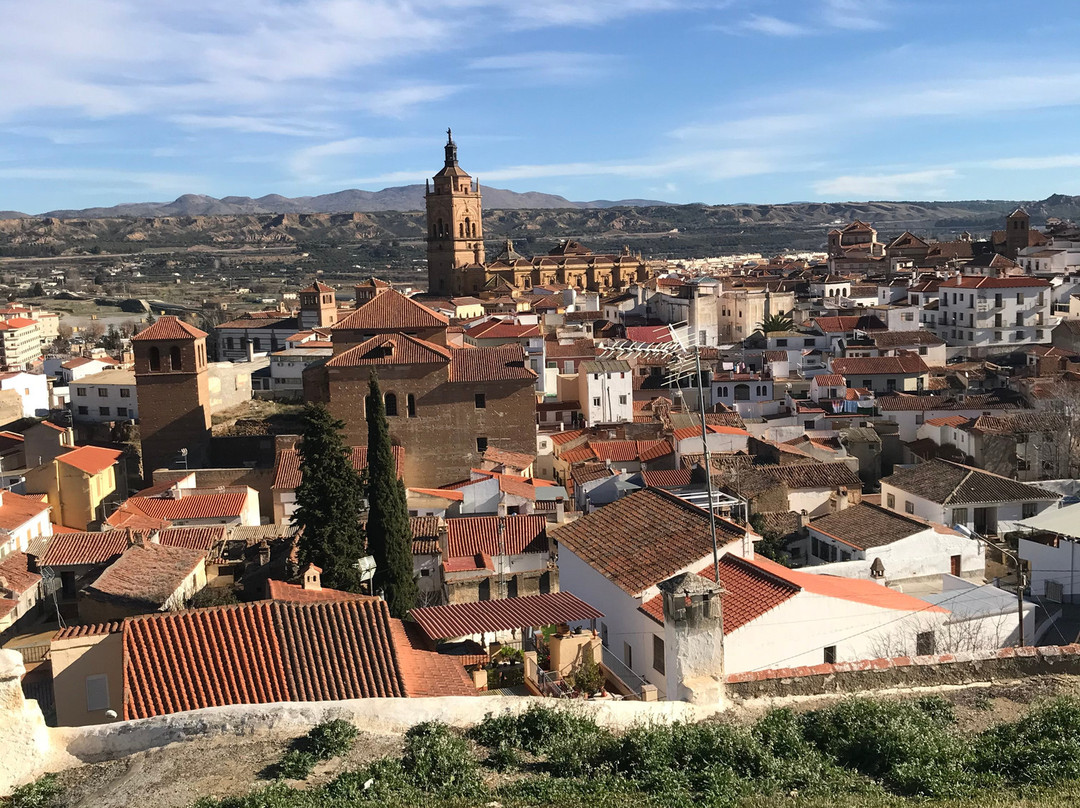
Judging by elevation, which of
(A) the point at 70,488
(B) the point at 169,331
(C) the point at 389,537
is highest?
(B) the point at 169,331

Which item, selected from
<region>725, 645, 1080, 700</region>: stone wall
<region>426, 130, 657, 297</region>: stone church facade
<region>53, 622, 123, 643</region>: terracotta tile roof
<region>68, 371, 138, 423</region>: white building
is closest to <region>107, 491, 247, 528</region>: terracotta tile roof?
<region>68, 371, 138, 423</region>: white building

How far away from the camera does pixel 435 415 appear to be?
30.8 meters

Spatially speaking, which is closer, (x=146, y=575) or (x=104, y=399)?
(x=146, y=575)

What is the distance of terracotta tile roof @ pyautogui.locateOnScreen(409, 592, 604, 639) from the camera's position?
1236 centimetres

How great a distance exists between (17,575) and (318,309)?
39.4 m

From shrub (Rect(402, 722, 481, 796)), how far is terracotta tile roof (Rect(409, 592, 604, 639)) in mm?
3784

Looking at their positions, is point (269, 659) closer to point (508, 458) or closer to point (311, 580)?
point (311, 580)

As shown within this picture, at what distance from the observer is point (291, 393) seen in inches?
1706

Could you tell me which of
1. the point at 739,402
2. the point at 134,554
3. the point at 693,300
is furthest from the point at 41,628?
the point at 693,300

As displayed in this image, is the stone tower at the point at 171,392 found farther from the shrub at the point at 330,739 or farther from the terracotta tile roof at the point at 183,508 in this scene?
the shrub at the point at 330,739

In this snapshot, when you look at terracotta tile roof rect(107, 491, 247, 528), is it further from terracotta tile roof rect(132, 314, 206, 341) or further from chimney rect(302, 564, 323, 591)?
chimney rect(302, 564, 323, 591)

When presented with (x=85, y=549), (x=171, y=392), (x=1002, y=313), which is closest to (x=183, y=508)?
(x=85, y=549)

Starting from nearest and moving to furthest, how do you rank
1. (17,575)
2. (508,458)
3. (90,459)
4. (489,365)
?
(17,575) → (508,458) → (489,365) → (90,459)

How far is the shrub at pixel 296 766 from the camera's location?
309 inches
